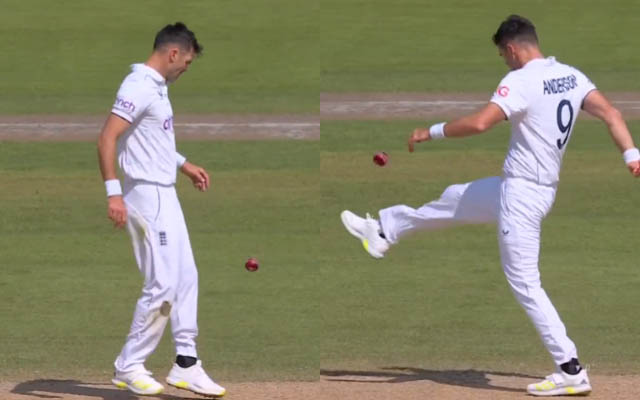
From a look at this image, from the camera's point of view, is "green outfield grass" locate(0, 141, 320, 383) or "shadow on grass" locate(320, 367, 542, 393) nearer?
"shadow on grass" locate(320, 367, 542, 393)

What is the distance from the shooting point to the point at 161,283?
9.75m

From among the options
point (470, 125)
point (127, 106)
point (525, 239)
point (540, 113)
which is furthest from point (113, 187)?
point (540, 113)

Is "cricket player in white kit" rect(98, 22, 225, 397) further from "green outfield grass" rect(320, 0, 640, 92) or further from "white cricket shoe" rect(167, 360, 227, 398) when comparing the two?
"green outfield grass" rect(320, 0, 640, 92)

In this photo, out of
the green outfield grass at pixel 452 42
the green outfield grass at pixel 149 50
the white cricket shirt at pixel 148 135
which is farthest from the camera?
the green outfield grass at pixel 452 42

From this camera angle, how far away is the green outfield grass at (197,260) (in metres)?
11.8

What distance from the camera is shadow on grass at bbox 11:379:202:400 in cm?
1023

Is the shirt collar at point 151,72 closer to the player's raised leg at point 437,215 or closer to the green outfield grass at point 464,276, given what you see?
the player's raised leg at point 437,215

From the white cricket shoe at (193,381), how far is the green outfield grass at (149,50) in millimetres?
16186

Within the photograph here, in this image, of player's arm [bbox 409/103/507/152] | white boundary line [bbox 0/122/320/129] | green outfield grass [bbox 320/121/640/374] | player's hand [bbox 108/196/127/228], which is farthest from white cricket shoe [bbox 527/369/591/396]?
white boundary line [bbox 0/122/320/129]

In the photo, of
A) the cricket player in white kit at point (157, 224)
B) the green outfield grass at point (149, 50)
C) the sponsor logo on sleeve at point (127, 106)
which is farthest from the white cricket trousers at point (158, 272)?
the green outfield grass at point (149, 50)

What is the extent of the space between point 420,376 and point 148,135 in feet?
9.02

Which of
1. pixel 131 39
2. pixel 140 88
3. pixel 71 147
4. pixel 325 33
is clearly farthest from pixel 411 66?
pixel 140 88

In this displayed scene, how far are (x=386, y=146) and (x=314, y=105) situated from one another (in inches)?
191

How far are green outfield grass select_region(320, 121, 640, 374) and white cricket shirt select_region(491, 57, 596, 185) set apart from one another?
5.67 feet
